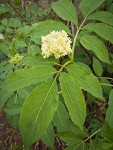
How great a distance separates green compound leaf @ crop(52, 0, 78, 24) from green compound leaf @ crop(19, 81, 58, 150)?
714 millimetres

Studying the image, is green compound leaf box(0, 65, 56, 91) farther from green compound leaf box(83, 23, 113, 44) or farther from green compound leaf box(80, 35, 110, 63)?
green compound leaf box(83, 23, 113, 44)

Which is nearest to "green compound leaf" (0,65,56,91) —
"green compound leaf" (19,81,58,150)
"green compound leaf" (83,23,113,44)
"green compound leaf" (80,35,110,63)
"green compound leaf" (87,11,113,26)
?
"green compound leaf" (19,81,58,150)

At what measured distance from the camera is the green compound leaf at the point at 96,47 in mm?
1363

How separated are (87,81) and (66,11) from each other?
666 millimetres

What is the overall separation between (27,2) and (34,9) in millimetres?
1834

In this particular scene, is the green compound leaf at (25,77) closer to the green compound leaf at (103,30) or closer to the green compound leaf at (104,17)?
the green compound leaf at (103,30)

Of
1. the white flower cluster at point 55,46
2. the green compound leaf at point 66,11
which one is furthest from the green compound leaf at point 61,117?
the green compound leaf at point 66,11

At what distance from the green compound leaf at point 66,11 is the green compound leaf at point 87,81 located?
52 cm

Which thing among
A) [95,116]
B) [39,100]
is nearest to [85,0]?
[39,100]

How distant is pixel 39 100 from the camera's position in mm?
1082

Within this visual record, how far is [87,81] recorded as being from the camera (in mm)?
1164

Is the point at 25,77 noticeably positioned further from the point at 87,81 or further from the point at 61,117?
the point at 61,117

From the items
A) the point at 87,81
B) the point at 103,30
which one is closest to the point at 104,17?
the point at 103,30

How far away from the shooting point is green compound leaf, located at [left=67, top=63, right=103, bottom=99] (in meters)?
1.14
